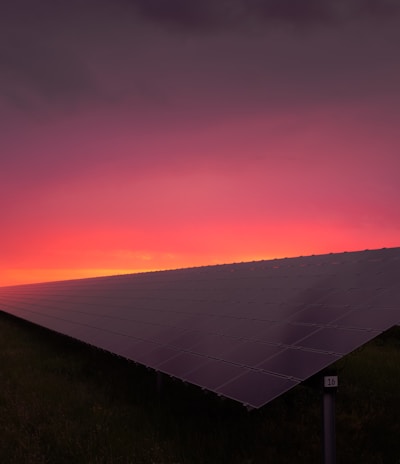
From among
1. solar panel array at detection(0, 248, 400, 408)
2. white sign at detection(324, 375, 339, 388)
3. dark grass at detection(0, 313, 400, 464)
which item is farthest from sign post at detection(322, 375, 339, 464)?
dark grass at detection(0, 313, 400, 464)

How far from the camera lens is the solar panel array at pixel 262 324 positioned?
24.6 feet

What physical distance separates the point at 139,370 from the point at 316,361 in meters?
9.70

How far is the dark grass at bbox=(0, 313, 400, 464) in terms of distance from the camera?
28.4ft

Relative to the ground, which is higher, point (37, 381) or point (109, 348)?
point (109, 348)

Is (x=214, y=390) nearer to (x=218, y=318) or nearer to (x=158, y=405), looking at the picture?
(x=158, y=405)

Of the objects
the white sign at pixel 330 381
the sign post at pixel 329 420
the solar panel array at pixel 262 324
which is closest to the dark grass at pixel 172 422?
the solar panel array at pixel 262 324

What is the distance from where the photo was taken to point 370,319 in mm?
8109

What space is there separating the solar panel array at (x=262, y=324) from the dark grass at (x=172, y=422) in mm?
1286

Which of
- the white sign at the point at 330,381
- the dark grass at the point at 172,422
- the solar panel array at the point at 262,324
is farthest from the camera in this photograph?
the dark grass at the point at 172,422

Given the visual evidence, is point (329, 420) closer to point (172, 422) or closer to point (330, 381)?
point (330, 381)

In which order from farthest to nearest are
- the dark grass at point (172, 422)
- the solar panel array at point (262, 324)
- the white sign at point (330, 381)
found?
the dark grass at point (172, 422), the solar panel array at point (262, 324), the white sign at point (330, 381)

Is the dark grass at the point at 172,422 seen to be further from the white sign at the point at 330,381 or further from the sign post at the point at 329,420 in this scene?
the white sign at the point at 330,381

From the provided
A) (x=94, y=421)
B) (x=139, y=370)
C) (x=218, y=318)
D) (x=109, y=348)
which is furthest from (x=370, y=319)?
(x=139, y=370)

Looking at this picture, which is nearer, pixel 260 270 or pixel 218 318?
pixel 218 318
